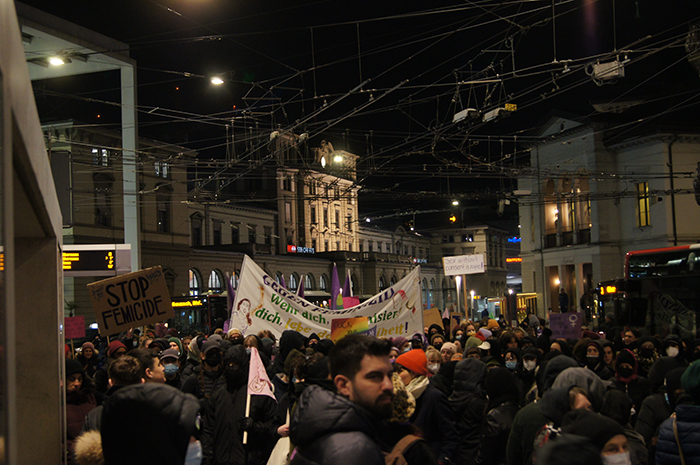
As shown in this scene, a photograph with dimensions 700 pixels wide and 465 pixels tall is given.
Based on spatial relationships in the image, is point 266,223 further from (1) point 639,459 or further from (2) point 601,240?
(1) point 639,459

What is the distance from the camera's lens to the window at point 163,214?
171 feet

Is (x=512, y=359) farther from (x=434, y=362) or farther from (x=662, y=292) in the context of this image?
(x=662, y=292)

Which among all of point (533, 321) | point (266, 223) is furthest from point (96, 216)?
point (533, 321)

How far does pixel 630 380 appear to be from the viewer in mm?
7207

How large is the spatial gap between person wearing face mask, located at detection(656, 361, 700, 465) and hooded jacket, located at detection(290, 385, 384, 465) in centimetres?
235

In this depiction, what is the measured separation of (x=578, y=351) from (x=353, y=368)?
5.86 m

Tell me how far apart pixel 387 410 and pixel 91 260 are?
12.9 metres

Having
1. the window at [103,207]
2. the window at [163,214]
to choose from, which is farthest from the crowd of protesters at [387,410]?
the window at [163,214]

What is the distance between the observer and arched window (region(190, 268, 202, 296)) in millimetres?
55094

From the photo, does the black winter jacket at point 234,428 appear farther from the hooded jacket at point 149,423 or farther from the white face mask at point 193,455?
the hooded jacket at point 149,423

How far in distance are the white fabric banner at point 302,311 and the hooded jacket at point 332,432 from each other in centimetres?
1081

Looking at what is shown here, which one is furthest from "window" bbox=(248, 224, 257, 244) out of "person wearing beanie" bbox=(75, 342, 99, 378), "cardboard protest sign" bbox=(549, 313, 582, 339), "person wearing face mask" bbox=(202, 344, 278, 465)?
"person wearing face mask" bbox=(202, 344, 278, 465)

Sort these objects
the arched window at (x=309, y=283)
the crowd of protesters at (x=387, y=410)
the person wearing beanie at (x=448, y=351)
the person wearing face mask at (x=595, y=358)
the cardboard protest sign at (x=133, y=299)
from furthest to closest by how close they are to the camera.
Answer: the arched window at (x=309, y=283)
the person wearing beanie at (x=448, y=351)
the cardboard protest sign at (x=133, y=299)
the person wearing face mask at (x=595, y=358)
the crowd of protesters at (x=387, y=410)

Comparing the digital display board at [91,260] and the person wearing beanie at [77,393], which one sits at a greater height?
the digital display board at [91,260]
